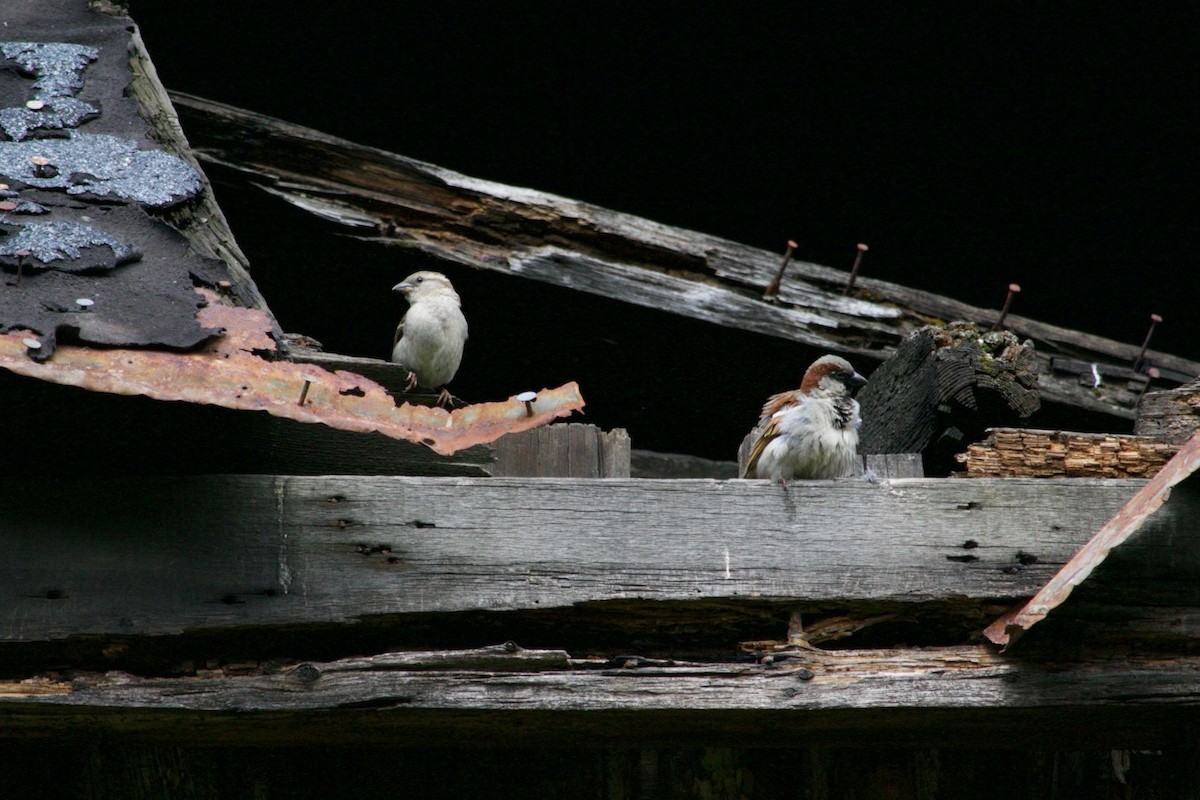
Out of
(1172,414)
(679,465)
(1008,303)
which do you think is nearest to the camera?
(1172,414)

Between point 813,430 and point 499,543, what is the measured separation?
1001 mm

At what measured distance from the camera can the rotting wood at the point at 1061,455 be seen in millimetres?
2301

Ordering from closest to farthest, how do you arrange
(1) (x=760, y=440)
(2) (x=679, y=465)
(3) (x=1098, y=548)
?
(3) (x=1098, y=548)
(1) (x=760, y=440)
(2) (x=679, y=465)

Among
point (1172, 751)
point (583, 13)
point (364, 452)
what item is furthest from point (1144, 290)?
point (364, 452)

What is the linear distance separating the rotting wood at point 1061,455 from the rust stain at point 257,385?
87cm

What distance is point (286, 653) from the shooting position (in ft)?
6.75

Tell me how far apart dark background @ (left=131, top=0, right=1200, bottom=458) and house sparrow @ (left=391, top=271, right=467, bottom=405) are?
1.47 ft

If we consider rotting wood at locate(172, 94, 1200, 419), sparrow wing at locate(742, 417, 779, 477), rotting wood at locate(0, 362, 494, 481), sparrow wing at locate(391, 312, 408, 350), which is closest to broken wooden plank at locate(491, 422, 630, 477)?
rotting wood at locate(0, 362, 494, 481)

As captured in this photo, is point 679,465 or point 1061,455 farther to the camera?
point 679,465

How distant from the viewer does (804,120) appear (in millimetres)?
5141

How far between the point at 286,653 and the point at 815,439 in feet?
4.35

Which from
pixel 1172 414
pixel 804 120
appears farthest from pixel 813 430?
pixel 804 120

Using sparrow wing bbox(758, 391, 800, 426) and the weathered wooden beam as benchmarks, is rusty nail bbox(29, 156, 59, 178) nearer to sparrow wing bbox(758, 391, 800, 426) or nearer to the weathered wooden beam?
the weathered wooden beam

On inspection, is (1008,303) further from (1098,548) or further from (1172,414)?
(1098,548)
